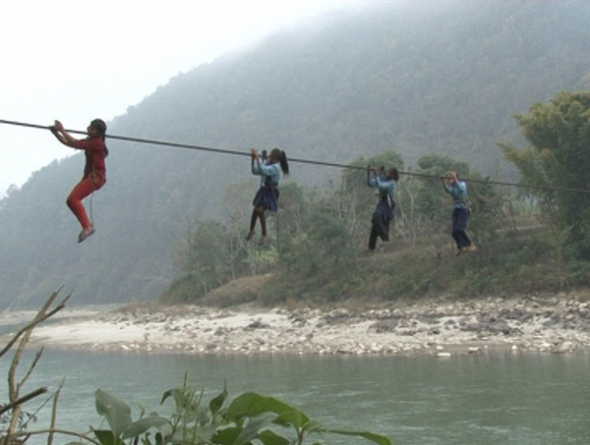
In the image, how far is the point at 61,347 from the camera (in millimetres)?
28438

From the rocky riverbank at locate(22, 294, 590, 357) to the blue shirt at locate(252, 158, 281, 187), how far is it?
50.4 feet

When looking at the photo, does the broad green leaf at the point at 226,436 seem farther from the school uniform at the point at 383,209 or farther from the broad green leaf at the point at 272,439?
the school uniform at the point at 383,209

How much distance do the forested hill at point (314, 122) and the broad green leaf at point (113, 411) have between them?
171 ft

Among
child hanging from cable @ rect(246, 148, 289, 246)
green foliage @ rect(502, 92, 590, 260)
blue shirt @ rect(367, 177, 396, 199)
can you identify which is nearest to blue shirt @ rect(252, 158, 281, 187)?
child hanging from cable @ rect(246, 148, 289, 246)

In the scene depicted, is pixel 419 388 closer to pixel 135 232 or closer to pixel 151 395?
pixel 151 395

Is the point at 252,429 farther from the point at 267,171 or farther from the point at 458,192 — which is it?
the point at 458,192

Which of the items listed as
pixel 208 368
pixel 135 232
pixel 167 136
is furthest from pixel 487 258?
pixel 167 136

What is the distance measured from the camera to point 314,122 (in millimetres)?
84375

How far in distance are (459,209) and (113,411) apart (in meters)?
5.97

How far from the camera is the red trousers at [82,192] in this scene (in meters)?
3.27

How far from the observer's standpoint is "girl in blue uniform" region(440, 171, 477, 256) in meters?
6.42

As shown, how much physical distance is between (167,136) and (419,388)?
8951 cm

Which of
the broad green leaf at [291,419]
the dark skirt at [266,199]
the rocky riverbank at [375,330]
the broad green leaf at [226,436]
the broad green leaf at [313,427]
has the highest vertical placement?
the dark skirt at [266,199]

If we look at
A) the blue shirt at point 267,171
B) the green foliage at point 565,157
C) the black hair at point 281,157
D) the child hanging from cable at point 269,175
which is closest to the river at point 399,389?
the child hanging from cable at point 269,175
